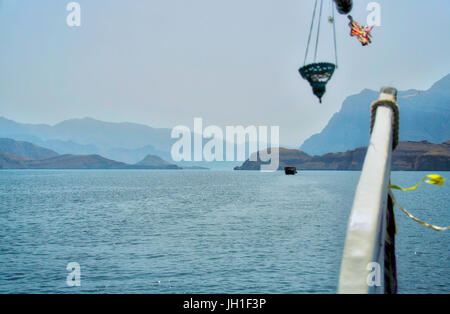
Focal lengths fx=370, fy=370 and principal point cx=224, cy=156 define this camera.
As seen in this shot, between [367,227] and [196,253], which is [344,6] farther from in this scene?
[196,253]

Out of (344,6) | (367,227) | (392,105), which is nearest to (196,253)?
(344,6)

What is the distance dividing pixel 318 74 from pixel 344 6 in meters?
1.27

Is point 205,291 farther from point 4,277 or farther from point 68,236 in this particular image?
point 68,236

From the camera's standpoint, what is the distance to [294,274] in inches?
1064

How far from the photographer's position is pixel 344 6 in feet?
21.5

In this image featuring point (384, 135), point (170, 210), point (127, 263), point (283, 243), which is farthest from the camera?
point (170, 210)

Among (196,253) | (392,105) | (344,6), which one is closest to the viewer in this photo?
(392,105)

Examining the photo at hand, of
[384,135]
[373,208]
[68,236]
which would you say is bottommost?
[68,236]

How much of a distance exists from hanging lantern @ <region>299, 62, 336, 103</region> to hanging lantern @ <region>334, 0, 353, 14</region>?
0.94 metres

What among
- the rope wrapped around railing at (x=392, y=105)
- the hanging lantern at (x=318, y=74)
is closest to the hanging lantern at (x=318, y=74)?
the hanging lantern at (x=318, y=74)

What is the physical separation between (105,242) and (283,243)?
19.0 meters

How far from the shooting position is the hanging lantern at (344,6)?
6.42 meters
